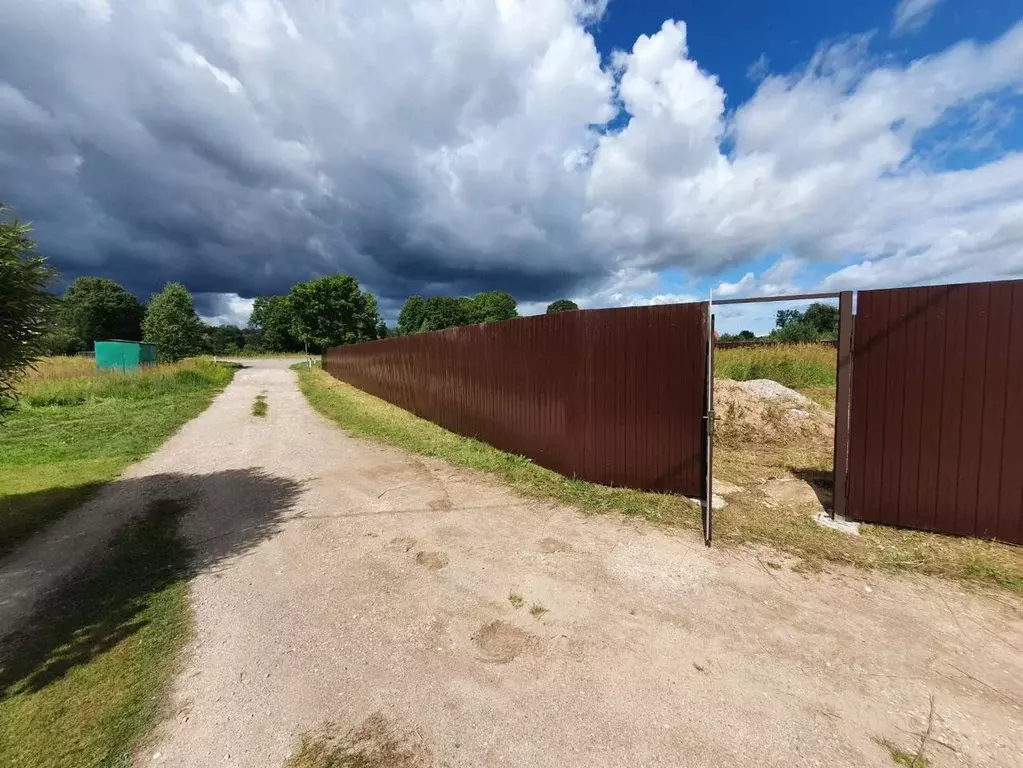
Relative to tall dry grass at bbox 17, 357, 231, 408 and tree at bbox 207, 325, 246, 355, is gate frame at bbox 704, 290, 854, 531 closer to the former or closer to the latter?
tall dry grass at bbox 17, 357, 231, 408

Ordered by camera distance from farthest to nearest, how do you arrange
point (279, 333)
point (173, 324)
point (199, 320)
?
1. point (279, 333)
2. point (199, 320)
3. point (173, 324)

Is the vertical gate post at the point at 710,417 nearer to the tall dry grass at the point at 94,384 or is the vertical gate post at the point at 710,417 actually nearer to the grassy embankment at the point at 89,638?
the grassy embankment at the point at 89,638

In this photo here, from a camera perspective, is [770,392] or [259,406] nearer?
[770,392]

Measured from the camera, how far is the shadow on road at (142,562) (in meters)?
2.53

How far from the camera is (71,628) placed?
2762 mm

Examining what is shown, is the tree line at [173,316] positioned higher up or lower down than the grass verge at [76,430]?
higher up

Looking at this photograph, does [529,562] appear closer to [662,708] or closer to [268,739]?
[662,708]

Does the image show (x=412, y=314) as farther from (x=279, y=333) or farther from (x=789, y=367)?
(x=789, y=367)

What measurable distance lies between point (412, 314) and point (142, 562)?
73341 millimetres

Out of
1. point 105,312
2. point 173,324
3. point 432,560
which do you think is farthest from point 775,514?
point 105,312

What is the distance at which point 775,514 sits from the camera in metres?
4.22

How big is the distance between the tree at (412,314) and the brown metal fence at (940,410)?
231ft

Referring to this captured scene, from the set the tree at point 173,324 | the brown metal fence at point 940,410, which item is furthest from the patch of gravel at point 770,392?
the tree at point 173,324

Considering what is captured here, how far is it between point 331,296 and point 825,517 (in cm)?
5399
